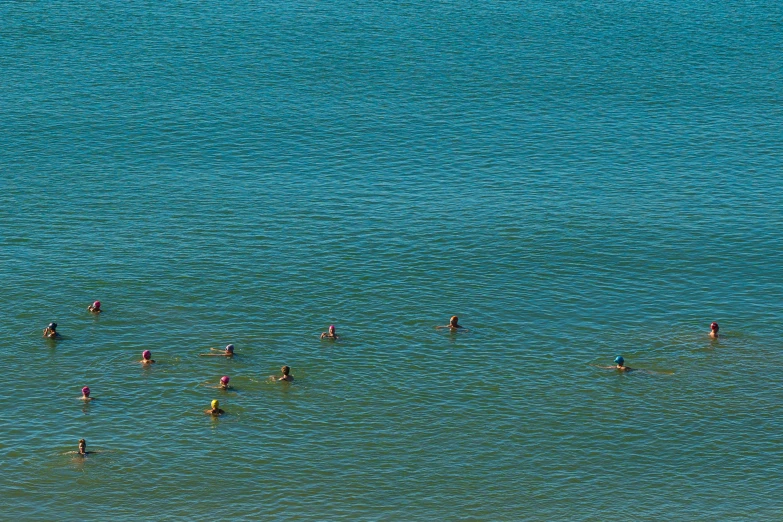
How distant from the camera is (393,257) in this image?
395 ft

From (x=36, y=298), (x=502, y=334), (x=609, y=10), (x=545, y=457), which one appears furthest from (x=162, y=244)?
(x=609, y=10)

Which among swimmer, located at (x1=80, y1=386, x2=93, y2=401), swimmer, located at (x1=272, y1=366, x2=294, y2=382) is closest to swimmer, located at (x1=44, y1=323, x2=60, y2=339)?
swimmer, located at (x1=80, y1=386, x2=93, y2=401)

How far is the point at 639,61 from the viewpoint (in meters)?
173

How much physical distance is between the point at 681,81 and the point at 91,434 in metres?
100

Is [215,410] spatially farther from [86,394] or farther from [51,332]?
[51,332]

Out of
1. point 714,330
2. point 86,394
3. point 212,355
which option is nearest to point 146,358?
point 212,355

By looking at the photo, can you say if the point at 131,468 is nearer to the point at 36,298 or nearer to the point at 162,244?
the point at 36,298

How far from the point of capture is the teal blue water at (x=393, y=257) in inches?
3460

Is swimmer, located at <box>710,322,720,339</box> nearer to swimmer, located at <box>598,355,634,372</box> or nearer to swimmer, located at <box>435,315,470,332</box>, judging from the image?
swimmer, located at <box>598,355,634,372</box>

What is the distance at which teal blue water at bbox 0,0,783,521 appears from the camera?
8788cm

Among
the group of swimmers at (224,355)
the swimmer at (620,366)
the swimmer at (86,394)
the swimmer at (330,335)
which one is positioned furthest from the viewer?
the swimmer at (330,335)

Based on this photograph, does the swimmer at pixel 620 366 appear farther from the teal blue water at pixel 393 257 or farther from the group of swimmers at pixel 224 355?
the teal blue water at pixel 393 257

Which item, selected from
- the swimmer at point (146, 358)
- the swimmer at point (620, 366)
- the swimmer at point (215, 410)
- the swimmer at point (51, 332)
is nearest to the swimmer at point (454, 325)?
the swimmer at point (620, 366)

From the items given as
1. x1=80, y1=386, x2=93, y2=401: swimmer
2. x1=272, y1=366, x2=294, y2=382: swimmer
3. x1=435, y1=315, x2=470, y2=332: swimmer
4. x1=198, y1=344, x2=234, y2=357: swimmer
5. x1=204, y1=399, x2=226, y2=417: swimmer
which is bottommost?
x1=204, y1=399, x2=226, y2=417: swimmer
